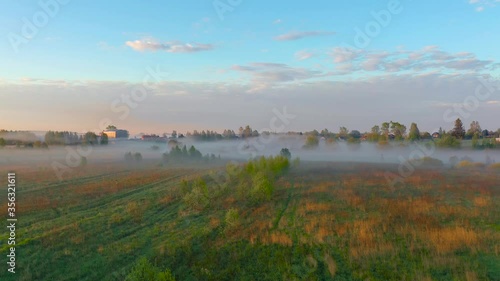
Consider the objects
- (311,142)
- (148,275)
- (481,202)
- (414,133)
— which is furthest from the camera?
(311,142)

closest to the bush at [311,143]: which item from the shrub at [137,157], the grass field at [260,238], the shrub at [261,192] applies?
the shrub at [137,157]

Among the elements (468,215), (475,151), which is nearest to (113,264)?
(468,215)

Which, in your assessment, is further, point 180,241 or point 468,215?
point 468,215

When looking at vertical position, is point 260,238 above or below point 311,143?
below

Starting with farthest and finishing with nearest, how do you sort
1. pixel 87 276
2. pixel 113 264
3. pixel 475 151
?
1. pixel 475 151
2. pixel 113 264
3. pixel 87 276

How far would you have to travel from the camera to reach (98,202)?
2733 centimetres

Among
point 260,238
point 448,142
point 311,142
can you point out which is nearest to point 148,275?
point 260,238

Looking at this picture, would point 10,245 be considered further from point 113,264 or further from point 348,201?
point 348,201

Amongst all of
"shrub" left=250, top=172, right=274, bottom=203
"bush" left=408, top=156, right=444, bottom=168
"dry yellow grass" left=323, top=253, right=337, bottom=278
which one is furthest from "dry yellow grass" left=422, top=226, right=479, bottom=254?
"bush" left=408, top=156, right=444, bottom=168

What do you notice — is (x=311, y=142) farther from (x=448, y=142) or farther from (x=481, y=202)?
(x=481, y=202)

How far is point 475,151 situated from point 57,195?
106 meters

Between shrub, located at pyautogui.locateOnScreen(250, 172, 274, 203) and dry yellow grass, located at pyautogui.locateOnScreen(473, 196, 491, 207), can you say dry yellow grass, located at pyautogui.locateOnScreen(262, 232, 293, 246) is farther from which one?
dry yellow grass, located at pyautogui.locateOnScreen(473, 196, 491, 207)

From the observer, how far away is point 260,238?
18094 millimetres

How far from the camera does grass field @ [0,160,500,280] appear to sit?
46.1 feet
